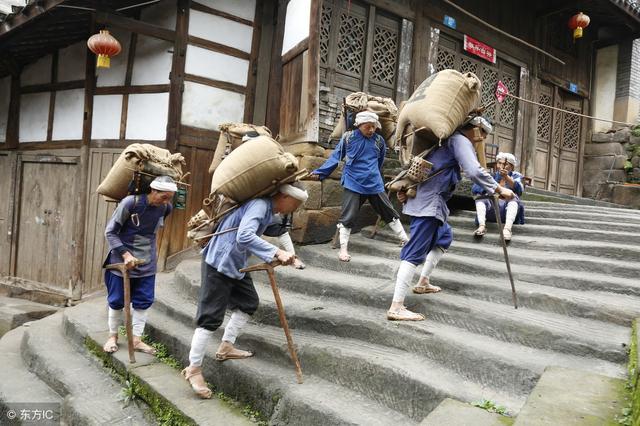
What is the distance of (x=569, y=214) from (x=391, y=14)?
4776 millimetres

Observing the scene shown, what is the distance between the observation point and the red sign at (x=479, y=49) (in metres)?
9.27

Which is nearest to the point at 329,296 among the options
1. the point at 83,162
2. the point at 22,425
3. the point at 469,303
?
the point at 469,303

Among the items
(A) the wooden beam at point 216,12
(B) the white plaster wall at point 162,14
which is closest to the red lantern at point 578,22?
(A) the wooden beam at point 216,12

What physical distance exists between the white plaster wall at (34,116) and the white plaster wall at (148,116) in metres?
2.35

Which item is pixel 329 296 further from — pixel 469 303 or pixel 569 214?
pixel 569 214

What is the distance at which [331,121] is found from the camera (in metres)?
7.10

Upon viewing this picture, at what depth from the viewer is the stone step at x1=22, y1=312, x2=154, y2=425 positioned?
352 centimetres

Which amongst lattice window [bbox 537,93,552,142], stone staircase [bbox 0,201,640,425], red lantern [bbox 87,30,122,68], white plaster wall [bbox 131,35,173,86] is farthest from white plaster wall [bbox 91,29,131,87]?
lattice window [bbox 537,93,552,142]

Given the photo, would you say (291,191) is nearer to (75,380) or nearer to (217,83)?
(75,380)

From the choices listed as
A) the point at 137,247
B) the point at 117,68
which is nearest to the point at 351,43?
the point at 117,68

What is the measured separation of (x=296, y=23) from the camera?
7.23 meters

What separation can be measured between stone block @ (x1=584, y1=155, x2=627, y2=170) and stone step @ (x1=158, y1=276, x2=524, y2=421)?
37.8ft

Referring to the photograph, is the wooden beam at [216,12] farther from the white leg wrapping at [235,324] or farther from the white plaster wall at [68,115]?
the white leg wrapping at [235,324]

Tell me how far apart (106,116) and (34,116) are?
2.28 metres
